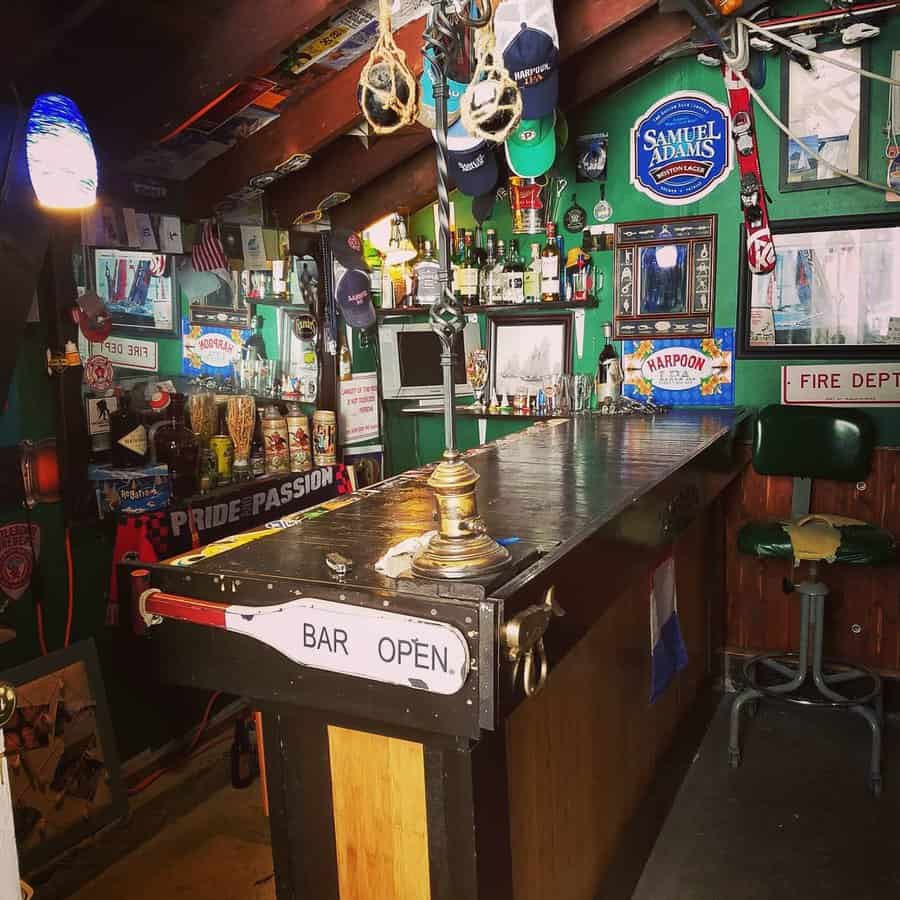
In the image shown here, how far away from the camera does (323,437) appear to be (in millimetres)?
4066

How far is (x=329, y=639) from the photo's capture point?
146 cm

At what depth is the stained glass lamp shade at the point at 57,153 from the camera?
2.25m

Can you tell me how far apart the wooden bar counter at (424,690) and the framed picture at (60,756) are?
4.00ft

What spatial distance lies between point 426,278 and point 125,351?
1790mm

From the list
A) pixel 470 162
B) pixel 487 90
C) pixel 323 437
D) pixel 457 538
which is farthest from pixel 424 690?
pixel 323 437

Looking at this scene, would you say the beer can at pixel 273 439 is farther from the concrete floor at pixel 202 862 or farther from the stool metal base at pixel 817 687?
the stool metal base at pixel 817 687

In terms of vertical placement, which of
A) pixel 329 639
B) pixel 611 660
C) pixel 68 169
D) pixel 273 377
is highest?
pixel 68 169

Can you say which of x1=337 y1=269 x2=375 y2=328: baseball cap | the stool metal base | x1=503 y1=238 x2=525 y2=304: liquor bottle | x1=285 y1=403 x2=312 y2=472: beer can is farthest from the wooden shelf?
the stool metal base

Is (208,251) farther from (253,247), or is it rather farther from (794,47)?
(794,47)

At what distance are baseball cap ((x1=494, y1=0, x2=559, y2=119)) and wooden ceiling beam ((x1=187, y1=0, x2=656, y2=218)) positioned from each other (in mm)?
276

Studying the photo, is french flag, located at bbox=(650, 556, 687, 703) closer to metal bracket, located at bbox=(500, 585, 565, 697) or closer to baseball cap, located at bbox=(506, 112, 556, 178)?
metal bracket, located at bbox=(500, 585, 565, 697)

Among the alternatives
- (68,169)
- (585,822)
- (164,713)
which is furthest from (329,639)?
(164,713)

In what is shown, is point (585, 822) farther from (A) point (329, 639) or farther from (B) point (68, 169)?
(B) point (68, 169)

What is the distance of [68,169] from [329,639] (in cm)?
160
